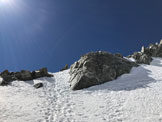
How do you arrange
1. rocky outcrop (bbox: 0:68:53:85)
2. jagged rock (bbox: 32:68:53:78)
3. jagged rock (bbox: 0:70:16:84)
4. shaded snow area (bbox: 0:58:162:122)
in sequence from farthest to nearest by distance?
jagged rock (bbox: 32:68:53:78)
rocky outcrop (bbox: 0:68:53:85)
jagged rock (bbox: 0:70:16:84)
shaded snow area (bbox: 0:58:162:122)

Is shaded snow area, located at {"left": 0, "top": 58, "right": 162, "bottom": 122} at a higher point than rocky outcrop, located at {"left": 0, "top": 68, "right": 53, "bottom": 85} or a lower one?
lower

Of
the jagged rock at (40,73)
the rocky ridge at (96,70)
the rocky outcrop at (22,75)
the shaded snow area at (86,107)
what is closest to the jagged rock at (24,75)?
the rocky outcrop at (22,75)

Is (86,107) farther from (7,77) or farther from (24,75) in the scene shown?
(7,77)

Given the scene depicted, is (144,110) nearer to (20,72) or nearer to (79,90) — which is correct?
(79,90)

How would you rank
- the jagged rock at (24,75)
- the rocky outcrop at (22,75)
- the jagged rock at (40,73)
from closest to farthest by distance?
the rocky outcrop at (22,75) → the jagged rock at (24,75) → the jagged rock at (40,73)

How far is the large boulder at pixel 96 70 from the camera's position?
58.3 ft

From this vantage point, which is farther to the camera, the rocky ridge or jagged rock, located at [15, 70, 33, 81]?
jagged rock, located at [15, 70, 33, 81]

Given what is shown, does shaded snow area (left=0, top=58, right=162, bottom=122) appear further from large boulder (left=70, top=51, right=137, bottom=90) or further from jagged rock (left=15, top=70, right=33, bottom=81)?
jagged rock (left=15, top=70, right=33, bottom=81)

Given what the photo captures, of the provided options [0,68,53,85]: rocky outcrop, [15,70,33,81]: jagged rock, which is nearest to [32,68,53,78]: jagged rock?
[0,68,53,85]: rocky outcrop

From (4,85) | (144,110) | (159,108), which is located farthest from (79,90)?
(4,85)

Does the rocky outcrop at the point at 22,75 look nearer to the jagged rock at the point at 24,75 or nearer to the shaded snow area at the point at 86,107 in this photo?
the jagged rock at the point at 24,75

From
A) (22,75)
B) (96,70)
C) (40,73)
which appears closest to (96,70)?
(96,70)

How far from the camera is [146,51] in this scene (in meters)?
51.9

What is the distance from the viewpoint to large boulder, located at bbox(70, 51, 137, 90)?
58.3ft
